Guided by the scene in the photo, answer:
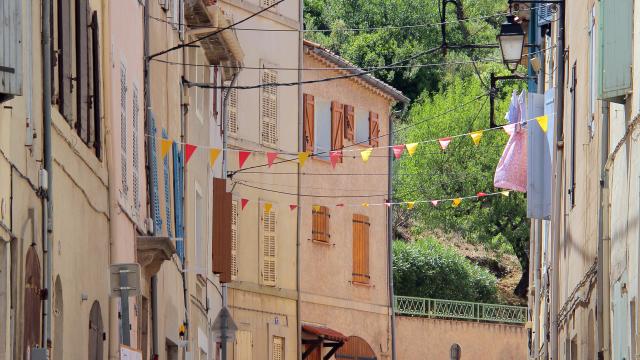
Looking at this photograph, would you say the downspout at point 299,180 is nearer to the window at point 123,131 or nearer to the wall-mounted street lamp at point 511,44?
the wall-mounted street lamp at point 511,44

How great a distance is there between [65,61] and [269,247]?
2084 cm

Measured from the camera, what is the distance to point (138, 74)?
2048 cm

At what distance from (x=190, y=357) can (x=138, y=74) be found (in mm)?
5763

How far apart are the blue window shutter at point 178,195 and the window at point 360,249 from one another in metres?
16.6

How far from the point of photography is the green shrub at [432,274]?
52.1m

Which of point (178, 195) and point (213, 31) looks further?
point (213, 31)

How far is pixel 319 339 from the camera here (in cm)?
3794

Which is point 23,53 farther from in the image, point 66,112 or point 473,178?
point 473,178

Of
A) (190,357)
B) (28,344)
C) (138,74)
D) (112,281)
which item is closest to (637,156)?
(112,281)

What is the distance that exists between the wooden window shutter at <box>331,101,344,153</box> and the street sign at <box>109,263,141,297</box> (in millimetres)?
25576

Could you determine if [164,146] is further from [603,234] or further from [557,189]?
[603,234]

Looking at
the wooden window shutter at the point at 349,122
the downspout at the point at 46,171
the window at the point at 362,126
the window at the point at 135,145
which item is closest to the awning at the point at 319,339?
the wooden window shutter at the point at 349,122

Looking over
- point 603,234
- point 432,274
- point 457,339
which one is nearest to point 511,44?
point 603,234

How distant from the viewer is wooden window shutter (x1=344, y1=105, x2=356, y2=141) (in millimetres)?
40562
